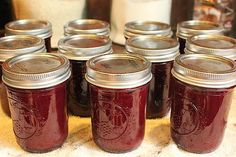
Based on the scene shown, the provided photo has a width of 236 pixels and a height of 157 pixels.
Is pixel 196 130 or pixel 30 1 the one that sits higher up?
pixel 30 1

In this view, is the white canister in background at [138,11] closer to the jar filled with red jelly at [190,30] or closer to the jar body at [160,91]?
the jar filled with red jelly at [190,30]

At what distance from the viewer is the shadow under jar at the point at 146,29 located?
90 centimetres

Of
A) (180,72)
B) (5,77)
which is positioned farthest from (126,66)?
(5,77)

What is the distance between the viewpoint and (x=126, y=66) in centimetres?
67

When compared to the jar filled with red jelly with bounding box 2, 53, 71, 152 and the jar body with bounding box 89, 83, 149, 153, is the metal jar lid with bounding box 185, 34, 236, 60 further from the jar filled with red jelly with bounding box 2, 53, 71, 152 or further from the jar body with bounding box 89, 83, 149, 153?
the jar filled with red jelly with bounding box 2, 53, 71, 152

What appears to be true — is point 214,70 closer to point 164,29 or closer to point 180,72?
point 180,72

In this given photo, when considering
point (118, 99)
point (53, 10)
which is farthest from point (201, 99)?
point (53, 10)

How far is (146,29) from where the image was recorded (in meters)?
0.93

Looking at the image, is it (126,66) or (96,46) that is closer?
(126,66)

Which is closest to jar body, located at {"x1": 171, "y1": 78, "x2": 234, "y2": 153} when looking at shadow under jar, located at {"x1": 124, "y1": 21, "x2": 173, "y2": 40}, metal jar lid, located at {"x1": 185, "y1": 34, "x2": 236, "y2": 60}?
metal jar lid, located at {"x1": 185, "y1": 34, "x2": 236, "y2": 60}

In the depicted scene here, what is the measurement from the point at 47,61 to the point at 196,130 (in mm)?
319

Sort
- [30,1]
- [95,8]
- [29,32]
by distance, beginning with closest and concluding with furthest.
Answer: [29,32] → [30,1] → [95,8]

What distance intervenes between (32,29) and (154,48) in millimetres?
336

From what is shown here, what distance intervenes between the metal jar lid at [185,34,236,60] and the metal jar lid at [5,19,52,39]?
0.36 meters
